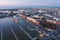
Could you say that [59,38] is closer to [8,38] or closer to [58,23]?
[8,38]

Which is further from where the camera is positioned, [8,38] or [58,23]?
[58,23]

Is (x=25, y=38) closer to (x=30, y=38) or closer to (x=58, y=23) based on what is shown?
(x=30, y=38)

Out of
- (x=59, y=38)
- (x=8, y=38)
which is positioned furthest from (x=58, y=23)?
(x=8, y=38)

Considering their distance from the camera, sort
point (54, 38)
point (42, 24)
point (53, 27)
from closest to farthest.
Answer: point (54, 38) → point (53, 27) → point (42, 24)

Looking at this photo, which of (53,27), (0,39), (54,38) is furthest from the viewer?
(53,27)

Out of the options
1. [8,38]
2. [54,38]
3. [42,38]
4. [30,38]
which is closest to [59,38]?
[54,38]

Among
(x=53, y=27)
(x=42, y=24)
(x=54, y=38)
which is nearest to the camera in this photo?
(x=54, y=38)

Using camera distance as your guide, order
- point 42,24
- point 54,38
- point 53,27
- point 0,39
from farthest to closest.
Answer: point 42,24 → point 53,27 → point 0,39 → point 54,38

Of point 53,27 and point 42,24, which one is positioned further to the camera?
point 42,24
